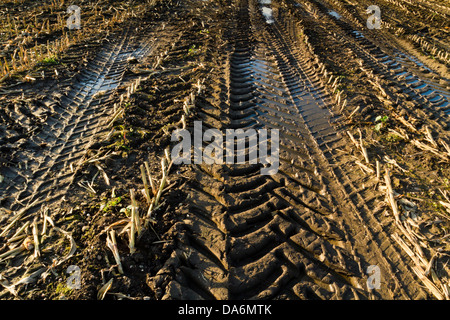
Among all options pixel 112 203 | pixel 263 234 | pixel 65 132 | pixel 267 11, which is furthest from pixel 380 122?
pixel 267 11

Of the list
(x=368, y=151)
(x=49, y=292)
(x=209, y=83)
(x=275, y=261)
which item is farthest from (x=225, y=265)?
(x=209, y=83)

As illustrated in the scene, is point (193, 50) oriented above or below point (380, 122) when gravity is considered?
below

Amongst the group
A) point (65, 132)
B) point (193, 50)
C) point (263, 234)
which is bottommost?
point (65, 132)

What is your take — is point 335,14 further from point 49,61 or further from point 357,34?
point 49,61

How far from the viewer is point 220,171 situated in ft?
15.2

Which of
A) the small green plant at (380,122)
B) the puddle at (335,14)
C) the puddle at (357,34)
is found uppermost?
the puddle at (335,14)

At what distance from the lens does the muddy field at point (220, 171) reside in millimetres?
3359

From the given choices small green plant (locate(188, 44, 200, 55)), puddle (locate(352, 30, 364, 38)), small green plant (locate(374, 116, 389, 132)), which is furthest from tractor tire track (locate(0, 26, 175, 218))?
puddle (locate(352, 30, 364, 38))

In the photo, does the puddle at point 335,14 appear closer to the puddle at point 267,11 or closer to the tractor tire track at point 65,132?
the puddle at point 267,11

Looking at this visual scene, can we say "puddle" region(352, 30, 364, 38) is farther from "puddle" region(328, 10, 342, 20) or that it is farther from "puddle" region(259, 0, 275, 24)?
"puddle" region(259, 0, 275, 24)

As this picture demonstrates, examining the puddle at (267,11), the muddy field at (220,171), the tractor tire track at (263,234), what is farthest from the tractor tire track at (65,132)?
the puddle at (267,11)

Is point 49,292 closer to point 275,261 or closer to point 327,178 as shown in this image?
point 275,261

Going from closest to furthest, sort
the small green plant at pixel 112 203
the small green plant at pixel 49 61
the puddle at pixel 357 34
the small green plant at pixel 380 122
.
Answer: the small green plant at pixel 112 203 < the small green plant at pixel 380 122 < the small green plant at pixel 49 61 < the puddle at pixel 357 34

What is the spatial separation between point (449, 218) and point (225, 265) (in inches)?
135
